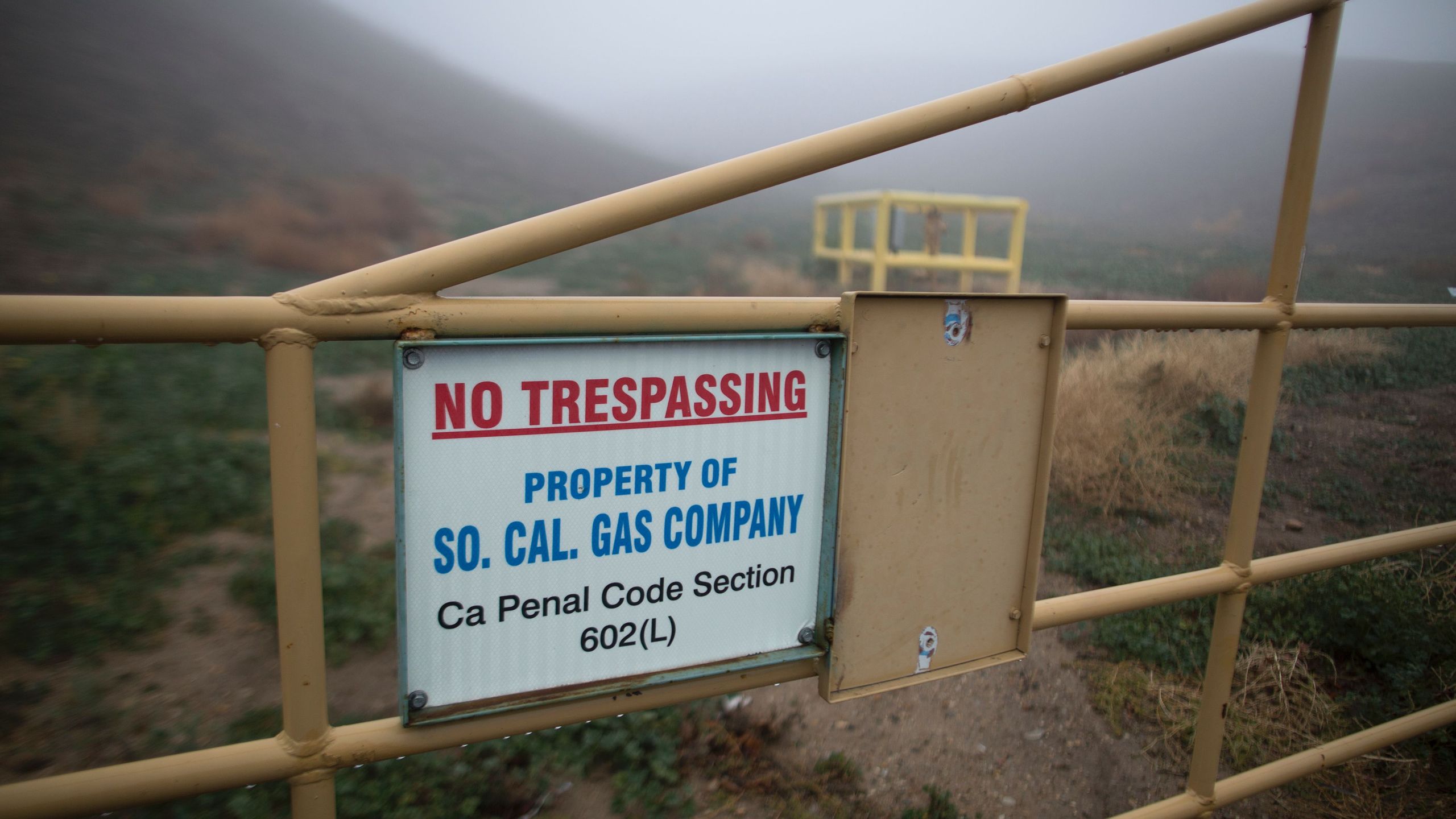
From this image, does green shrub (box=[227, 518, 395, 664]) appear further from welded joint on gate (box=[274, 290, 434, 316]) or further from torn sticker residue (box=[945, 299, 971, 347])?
torn sticker residue (box=[945, 299, 971, 347])

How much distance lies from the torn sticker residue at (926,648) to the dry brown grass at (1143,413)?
2.98 metres

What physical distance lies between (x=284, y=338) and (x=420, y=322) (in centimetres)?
13

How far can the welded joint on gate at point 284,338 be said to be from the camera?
0.77 metres

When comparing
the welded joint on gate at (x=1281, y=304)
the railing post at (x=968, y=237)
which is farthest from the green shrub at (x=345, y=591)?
the railing post at (x=968, y=237)

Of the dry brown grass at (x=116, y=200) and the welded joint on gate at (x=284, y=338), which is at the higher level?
the dry brown grass at (x=116, y=200)

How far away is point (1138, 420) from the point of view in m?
4.14

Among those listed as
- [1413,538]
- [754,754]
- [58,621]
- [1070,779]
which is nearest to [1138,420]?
[1070,779]

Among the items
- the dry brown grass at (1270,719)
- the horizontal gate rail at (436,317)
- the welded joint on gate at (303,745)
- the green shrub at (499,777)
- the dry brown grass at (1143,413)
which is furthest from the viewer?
the dry brown grass at (1143,413)

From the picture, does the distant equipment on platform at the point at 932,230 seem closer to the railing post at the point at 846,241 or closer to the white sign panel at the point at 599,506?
the railing post at the point at 846,241

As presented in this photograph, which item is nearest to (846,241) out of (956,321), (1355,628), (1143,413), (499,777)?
(1143,413)

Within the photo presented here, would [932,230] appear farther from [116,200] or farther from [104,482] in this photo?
[116,200]

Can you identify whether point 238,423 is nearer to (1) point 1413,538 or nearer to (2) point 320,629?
(2) point 320,629

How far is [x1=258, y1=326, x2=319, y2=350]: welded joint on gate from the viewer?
77cm

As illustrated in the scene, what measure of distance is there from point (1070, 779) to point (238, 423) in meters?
4.75
